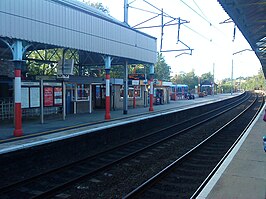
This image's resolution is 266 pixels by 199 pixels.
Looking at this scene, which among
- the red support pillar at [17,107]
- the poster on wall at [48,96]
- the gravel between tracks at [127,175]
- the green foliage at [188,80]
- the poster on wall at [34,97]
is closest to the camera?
the gravel between tracks at [127,175]

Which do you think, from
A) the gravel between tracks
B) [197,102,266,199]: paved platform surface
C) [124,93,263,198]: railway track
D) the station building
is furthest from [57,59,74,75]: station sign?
[197,102,266,199]: paved platform surface

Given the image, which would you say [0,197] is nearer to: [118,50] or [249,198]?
→ [249,198]

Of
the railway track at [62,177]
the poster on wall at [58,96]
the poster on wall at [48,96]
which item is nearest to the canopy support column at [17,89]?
the railway track at [62,177]

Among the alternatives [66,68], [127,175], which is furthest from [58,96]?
[127,175]

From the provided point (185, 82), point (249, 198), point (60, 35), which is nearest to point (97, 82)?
point (60, 35)

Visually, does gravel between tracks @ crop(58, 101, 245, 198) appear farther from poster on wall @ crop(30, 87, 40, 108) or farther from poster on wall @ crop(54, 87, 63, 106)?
poster on wall @ crop(54, 87, 63, 106)

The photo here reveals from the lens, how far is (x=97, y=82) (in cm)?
2228

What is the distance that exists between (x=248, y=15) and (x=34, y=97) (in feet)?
37.1

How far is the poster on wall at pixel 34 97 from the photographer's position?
15781 mm

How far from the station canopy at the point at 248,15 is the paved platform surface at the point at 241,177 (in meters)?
3.90

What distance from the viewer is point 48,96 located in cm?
1725

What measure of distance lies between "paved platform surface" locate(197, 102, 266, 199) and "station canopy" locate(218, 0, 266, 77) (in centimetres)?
390

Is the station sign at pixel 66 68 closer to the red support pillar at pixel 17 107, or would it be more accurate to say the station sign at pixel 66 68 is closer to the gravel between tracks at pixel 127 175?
the red support pillar at pixel 17 107

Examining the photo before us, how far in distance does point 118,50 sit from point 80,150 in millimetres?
10397
